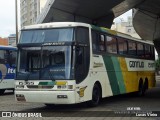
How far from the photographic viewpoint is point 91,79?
14.7 meters

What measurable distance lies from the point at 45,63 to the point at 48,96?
116 centimetres

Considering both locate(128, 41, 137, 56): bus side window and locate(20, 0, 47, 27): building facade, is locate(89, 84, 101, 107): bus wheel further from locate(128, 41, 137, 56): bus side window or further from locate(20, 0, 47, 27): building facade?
locate(20, 0, 47, 27): building facade

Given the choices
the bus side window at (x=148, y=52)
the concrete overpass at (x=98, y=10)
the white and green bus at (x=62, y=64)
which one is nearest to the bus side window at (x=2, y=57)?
the concrete overpass at (x=98, y=10)

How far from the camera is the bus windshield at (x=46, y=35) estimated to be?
13.8 meters

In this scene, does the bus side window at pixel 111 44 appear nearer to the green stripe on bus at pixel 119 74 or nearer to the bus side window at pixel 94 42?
the green stripe on bus at pixel 119 74

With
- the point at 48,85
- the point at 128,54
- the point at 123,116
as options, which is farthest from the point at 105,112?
the point at 128,54

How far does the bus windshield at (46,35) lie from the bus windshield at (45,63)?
0.32 metres

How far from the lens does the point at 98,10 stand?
31016mm

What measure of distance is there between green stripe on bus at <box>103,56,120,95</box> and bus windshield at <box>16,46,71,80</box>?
3036 mm

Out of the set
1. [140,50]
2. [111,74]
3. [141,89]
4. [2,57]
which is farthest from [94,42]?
[2,57]

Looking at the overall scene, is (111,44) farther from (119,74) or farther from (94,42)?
(94,42)

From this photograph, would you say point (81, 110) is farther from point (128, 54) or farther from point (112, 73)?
point (128, 54)

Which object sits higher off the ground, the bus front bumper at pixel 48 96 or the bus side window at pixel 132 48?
the bus side window at pixel 132 48

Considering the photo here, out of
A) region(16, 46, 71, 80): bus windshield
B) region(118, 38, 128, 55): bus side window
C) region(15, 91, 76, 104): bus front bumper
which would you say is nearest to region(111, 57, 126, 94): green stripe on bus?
region(118, 38, 128, 55): bus side window
